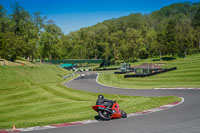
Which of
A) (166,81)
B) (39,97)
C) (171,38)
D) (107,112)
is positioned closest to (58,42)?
(171,38)

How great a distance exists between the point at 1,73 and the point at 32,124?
35517mm

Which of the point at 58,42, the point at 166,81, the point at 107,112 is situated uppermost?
the point at 58,42

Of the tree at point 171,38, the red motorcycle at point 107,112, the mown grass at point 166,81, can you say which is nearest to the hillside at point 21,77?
the mown grass at point 166,81

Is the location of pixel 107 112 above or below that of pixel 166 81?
above

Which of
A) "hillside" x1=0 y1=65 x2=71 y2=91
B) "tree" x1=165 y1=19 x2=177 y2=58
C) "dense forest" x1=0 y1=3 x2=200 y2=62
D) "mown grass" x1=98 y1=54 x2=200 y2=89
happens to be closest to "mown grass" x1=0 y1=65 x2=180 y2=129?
"hillside" x1=0 y1=65 x2=71 y2=91

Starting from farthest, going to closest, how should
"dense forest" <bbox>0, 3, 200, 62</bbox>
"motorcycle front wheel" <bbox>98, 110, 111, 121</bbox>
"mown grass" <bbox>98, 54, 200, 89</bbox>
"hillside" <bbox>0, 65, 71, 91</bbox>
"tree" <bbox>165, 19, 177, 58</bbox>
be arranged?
"tree" <bbox>165, 19, 177, 58</bbox> < "dense forest" <bbox>0, 3, 200, 62</bbox> < "hillside" <bbox>0, 65, 71, 91</bbox> < "mown grass" <bbox>98, 54, 200, 89</bbox> < "motorcycle front wheel" <bbox>98, 110, 111, 121</bbox>

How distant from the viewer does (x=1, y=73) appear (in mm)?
42938

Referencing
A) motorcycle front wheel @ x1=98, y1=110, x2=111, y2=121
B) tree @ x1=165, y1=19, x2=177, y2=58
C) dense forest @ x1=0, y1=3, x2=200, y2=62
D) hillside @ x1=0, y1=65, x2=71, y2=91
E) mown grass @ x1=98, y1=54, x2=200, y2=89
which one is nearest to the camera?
motorcycle front wheel @ x1=98, y1=110, x2=111, y2=121

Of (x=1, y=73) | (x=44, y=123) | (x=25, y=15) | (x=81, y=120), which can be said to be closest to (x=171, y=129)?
(x=81, y=120)

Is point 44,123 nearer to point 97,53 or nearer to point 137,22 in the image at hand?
point 97,53

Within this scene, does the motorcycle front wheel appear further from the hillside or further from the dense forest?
the dense forest

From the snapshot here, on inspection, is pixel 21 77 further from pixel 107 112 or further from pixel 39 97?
pixel 107 112

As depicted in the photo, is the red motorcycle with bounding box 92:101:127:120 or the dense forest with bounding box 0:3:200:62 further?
the dense forest with bounding box 0:3:200:62

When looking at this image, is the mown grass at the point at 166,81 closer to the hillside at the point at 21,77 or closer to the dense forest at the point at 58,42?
the hillside at the point at 21,77
